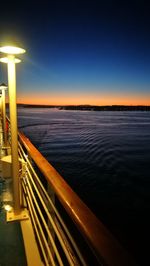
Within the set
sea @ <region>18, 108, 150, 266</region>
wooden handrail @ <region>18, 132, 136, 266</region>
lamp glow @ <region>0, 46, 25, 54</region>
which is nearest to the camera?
wooden handrail @ <region>18, 132, 136, 266</region>

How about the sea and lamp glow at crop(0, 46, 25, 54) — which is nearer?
lamp glow at crop(0, 46, 25, 54)

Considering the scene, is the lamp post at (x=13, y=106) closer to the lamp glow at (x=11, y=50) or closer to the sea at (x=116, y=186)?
the lamp glow at (x=11, y=50)

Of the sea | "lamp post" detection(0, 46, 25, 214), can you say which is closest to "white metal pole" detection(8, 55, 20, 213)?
"lamp post" detection(0, 46, 25, 214)

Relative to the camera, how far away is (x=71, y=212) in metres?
0.88

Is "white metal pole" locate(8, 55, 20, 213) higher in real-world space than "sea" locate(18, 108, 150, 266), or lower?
higher

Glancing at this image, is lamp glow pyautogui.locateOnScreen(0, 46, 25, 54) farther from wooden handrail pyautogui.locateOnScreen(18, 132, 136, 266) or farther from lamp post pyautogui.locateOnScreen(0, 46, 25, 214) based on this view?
wooden handrail pyautogui.locateOnScreen(18, 132, 136, 266)

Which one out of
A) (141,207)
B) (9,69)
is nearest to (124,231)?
(141,207)

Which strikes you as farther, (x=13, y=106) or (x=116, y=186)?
(x=116, y=186)

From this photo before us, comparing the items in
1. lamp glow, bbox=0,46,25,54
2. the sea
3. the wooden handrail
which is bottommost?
the sea

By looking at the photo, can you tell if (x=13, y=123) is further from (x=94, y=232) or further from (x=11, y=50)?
(x=94, y=232)

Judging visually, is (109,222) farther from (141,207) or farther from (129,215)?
(141,207)

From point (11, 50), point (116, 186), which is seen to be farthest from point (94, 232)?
point (116, 186)

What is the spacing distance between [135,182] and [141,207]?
250 cm

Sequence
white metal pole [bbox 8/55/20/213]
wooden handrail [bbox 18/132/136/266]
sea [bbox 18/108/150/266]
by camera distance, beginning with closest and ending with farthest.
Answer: wooden handrail [bbox 18/132/136/266], white metal pole [bbox 8/55/20/213], sea [bbox 18/108/150/266]
